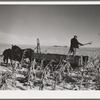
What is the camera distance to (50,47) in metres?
2.59

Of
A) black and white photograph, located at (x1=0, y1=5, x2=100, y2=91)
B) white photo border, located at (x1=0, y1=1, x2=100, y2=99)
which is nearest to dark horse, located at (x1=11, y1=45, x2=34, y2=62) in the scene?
black and white photograph, located at (x1=0, y1=5, x2=100, y2=91)

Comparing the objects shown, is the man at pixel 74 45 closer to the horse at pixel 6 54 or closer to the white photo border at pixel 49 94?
the white photo border at pixel 49 94

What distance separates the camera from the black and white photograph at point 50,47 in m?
2.54

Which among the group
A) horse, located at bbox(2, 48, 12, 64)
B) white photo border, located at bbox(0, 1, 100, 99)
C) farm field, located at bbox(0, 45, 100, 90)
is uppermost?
horse, located at bbox(2, 48, 12, 64)

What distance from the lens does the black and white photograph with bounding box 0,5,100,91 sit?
2543 millimetres

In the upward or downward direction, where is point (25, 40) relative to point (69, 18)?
downward

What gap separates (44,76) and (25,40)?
41 centimetres

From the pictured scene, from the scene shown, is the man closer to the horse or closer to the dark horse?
the dark horse

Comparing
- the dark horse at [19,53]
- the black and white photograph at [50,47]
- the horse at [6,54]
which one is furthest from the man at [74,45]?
the horse at [6,54]

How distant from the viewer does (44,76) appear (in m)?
2.56

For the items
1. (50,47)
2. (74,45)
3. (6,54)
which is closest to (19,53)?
(6,54)

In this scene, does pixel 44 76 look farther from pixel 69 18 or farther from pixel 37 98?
pixel 69 18
